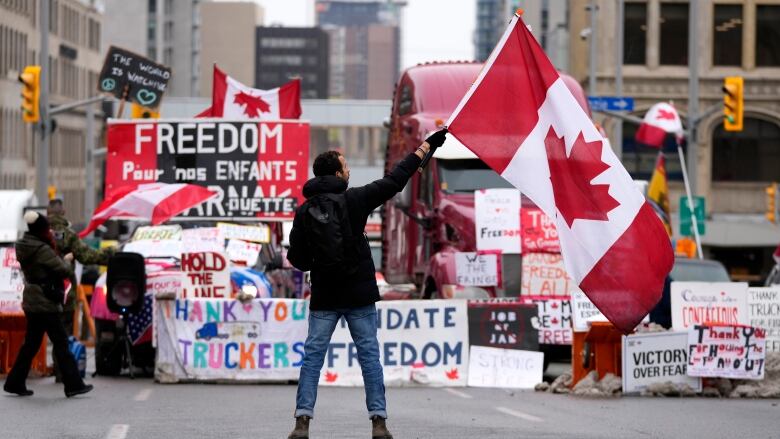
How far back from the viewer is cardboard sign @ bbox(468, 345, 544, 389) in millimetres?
18359

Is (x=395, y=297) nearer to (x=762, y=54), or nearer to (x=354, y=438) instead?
(x=354, y=438)

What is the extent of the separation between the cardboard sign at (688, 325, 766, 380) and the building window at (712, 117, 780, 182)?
1698 inches

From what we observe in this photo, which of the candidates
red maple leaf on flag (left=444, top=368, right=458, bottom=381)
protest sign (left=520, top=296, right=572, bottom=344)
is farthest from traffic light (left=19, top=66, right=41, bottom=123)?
red maple leaf on flag (left=444, top=368, right=458, bottom=381)

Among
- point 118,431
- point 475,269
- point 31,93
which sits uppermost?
point 31,93

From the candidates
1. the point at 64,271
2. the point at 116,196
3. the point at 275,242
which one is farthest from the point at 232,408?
the point at 275,242

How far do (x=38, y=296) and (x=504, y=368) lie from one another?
5230mm

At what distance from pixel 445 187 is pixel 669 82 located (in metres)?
38.1

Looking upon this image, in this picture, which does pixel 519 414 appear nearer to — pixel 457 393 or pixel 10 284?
pixel 457 393

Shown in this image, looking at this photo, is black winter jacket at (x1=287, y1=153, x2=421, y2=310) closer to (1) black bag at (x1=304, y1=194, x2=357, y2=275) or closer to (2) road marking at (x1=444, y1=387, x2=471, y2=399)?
(1) black bag at (x1=304, y1=194, x2=357, y2=275)

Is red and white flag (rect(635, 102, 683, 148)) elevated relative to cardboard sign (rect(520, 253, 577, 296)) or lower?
elevated

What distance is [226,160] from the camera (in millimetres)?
23281

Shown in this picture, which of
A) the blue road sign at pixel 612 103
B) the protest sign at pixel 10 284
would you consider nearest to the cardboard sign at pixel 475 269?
the protest sign at pixel 10 284

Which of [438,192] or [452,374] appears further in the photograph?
[438,192]

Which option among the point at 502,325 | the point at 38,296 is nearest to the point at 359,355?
the point at 38,296
